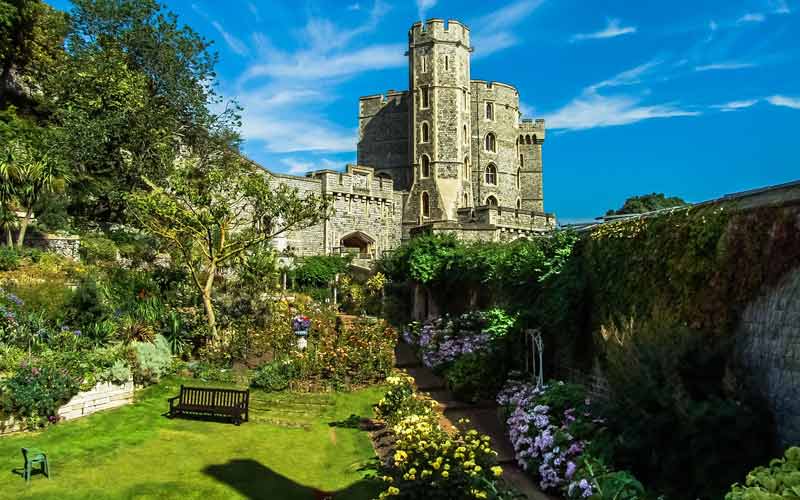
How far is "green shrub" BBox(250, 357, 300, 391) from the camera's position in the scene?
13.7 meters

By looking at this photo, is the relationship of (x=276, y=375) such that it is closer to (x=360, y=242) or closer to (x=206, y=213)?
(x=206, y=213)

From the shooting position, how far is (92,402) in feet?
37.8

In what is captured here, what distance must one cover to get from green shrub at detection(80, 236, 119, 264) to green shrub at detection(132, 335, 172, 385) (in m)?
5.81

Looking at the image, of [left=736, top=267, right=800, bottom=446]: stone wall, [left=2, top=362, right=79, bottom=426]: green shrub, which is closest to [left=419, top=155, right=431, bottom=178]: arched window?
[left=2, top=362, right=79, bottom=426]: green shrub

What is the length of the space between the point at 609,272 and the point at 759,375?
135 inches

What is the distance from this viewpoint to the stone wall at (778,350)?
21.1 ft

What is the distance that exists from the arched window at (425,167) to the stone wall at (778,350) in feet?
109

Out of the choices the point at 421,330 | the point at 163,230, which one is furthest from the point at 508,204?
the point at 163,230

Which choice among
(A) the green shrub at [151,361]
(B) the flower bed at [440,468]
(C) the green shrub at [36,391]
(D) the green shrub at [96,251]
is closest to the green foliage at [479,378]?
(B) the flower bed at [440,468]

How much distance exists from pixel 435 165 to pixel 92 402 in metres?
30.2

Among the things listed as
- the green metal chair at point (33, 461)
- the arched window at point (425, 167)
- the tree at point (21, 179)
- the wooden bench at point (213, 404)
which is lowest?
the green metal chair at point (33, 461)

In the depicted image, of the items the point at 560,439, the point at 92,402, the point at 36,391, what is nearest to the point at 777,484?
the point at 560,439

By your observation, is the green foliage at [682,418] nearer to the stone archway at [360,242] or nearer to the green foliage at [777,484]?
the green foliage at [777,484]

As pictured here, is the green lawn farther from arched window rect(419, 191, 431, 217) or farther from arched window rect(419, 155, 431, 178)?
arched window rect(419, 155, 431, 178)
